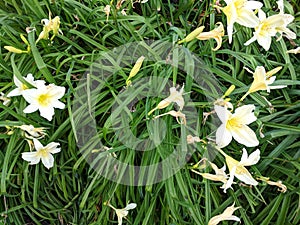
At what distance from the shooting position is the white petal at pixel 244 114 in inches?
46.2

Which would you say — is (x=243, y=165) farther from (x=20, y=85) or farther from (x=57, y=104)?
(x=20, y=85)

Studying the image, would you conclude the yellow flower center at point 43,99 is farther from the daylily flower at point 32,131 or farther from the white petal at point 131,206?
the white petal at point 131,206

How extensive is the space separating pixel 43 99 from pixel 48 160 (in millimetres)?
185

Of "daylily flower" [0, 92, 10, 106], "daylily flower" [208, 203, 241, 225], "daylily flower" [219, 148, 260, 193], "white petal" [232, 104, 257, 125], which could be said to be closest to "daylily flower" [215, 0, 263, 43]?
"white petal" [232, 104, 257, 125]

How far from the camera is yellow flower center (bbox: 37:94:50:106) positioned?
4.15 ft

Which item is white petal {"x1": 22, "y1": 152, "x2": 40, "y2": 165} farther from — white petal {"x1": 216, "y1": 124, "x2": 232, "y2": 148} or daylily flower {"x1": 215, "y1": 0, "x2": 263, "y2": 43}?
daylily flower {"x1": 215, "y1": 0, "x2": 263, "y2": 43}

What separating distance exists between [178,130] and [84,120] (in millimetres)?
294

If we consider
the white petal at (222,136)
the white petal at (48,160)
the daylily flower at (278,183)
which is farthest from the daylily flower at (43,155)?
the daylily flower at (278,183)

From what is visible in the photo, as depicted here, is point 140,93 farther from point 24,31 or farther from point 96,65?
point 24,31

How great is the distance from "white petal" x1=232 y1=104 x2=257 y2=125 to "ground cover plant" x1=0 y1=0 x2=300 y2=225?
23 mm

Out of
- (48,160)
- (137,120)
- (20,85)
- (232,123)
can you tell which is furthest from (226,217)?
(20,85)

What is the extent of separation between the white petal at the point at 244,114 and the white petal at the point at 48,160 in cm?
55

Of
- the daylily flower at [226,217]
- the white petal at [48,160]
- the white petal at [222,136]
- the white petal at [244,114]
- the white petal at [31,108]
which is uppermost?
the white petal at [31,108]

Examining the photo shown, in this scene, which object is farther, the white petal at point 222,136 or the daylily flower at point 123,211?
the daylily flower at point 123,211
